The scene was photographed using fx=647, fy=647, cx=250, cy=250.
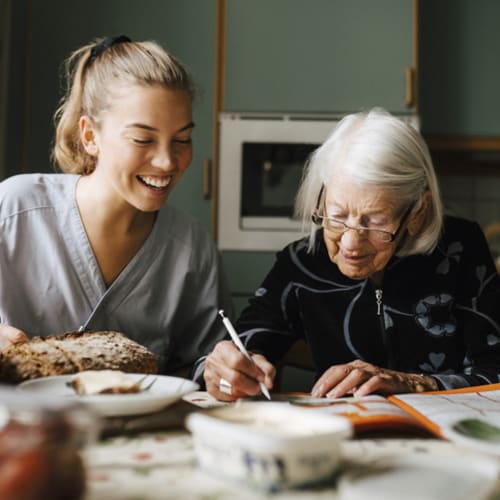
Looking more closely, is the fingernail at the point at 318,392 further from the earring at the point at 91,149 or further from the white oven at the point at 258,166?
the white oven at the point at 258,166

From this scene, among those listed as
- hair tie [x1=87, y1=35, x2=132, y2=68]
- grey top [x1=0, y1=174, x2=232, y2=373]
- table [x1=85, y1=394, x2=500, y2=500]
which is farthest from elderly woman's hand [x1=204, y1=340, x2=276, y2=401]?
hair tie [x1=87, y1=35, x2=132, y2=68]

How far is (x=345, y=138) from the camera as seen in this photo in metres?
1.30

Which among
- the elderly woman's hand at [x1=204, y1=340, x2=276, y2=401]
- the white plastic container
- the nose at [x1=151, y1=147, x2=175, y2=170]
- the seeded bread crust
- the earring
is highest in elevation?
the earring

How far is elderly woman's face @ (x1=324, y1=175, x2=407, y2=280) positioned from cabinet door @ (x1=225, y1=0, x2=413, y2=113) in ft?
4.49

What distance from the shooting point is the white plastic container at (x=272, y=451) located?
0.55 meters

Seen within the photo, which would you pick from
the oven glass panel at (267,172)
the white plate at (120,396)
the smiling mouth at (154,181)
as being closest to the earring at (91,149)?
the smiling mouth at (154,181)

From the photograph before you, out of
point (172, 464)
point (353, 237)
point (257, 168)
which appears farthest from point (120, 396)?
point (257, 168)

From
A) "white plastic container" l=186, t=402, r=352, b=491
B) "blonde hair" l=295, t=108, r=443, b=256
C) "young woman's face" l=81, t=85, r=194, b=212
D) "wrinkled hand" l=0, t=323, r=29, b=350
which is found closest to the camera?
"white plastic container" l=186, t=402, r=352, b=491

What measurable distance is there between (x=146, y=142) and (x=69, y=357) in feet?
1.84

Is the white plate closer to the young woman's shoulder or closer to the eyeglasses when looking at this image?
the eyeglasses

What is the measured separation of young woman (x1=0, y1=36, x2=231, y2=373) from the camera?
4.49 feet

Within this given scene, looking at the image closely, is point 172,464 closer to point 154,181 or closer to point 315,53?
point 154,181

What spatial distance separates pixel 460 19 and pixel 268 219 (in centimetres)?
121

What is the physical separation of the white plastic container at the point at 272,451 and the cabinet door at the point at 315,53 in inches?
82.4
